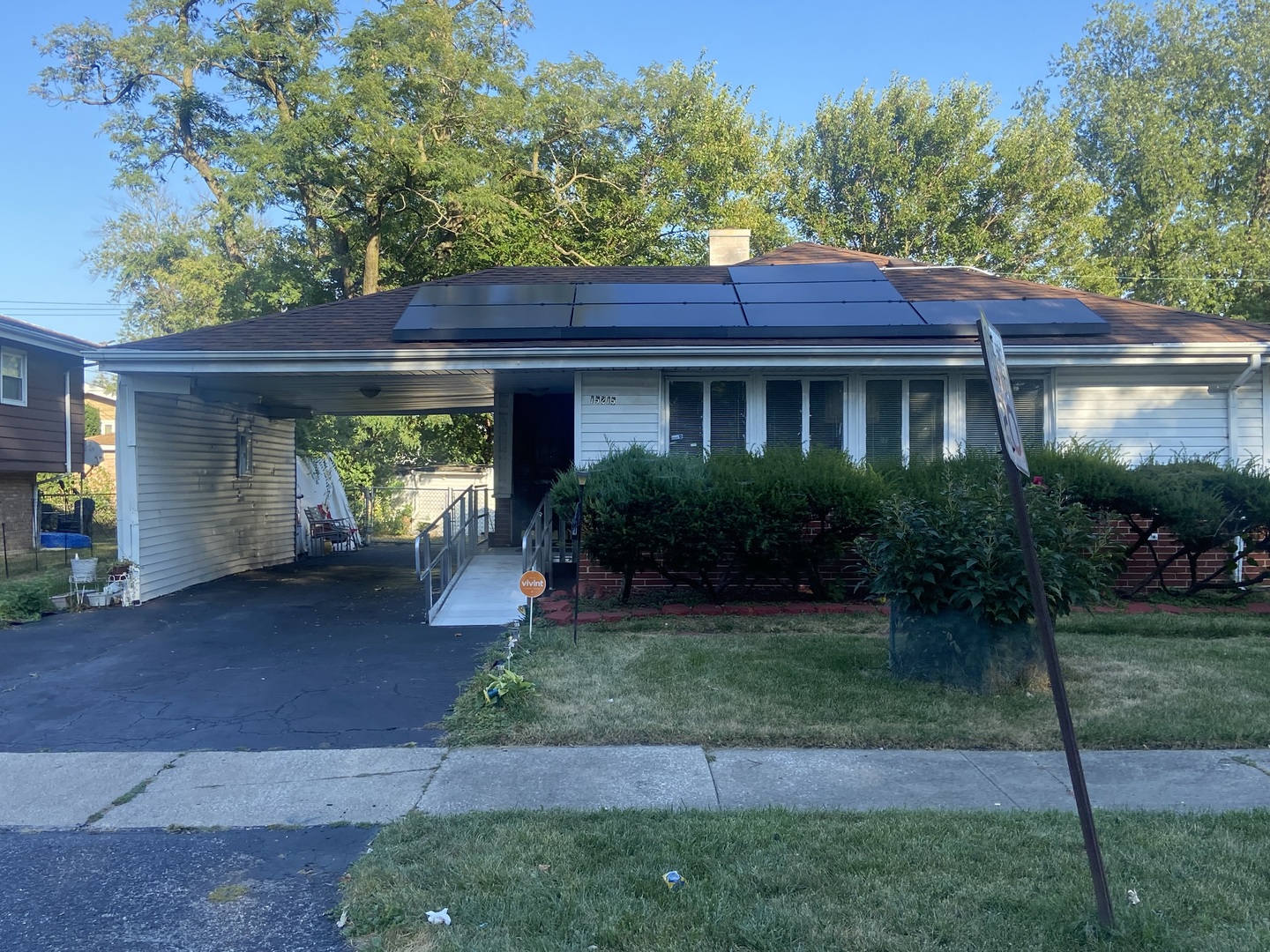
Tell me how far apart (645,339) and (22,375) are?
13162mm

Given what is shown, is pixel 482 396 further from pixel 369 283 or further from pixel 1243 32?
pixel 1243 32

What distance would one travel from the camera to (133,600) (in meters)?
11.8

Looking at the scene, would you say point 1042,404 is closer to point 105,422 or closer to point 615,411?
point 615,411

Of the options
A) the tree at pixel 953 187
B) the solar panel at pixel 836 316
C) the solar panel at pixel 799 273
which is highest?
the tree at pixel 953 187

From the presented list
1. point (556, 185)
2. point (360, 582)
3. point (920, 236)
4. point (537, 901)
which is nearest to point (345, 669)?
point (537, 901)

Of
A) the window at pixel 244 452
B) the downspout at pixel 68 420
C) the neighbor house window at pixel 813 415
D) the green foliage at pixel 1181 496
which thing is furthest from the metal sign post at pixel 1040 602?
the downspout at pixel 68 420

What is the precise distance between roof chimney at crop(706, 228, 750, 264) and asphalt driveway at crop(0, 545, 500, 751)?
8.62 m

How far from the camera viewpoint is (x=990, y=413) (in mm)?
11750

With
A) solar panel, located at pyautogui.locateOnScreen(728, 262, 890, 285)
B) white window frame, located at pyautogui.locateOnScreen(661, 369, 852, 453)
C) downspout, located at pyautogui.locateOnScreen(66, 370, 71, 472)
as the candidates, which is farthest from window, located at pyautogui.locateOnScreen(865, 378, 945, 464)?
downspout, located at pyautogui.locateOnScreen(66, 370, 71, 472)

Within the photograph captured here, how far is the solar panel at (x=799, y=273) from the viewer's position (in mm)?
13784

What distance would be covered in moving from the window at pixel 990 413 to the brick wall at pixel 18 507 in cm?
1703

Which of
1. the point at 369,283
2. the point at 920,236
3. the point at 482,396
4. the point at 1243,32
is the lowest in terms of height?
the point at 482,396

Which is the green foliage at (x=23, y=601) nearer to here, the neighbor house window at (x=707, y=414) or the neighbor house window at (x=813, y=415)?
the neighbor house window at (x=707, y=414)

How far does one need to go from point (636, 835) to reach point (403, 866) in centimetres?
105
